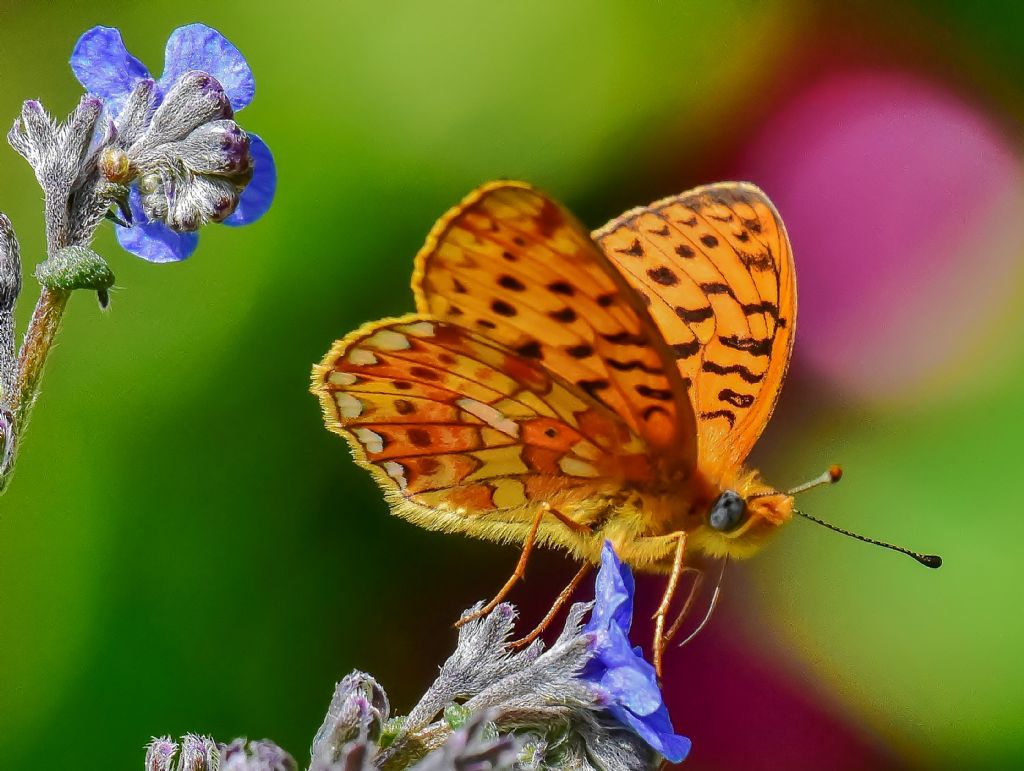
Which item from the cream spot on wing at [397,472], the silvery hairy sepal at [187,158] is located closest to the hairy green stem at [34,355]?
the silvery hairy sepal at [187,158]

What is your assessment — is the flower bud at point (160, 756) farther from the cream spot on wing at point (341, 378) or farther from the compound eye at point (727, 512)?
the compound eye at point (727, 512)

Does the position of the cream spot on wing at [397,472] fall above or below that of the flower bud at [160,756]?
above

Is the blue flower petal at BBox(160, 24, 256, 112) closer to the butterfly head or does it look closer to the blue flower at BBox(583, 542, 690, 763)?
the blue flower at BBox(583, 542, 690, 763)

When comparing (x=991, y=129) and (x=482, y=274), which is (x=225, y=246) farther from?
(x=991, y=129)

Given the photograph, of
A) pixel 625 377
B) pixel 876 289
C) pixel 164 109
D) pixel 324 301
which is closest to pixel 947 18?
pixel 876 289

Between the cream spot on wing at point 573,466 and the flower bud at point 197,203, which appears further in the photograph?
the cream spot on wing at point 573,466

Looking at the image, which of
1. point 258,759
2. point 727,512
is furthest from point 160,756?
point 727,512

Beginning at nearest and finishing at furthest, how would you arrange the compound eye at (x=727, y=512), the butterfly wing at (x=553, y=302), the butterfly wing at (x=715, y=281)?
the butterfly wing at (x=553, y=302), the compound eye at (x=727, y=512), the butterfly wing at (x=715, y=281)
